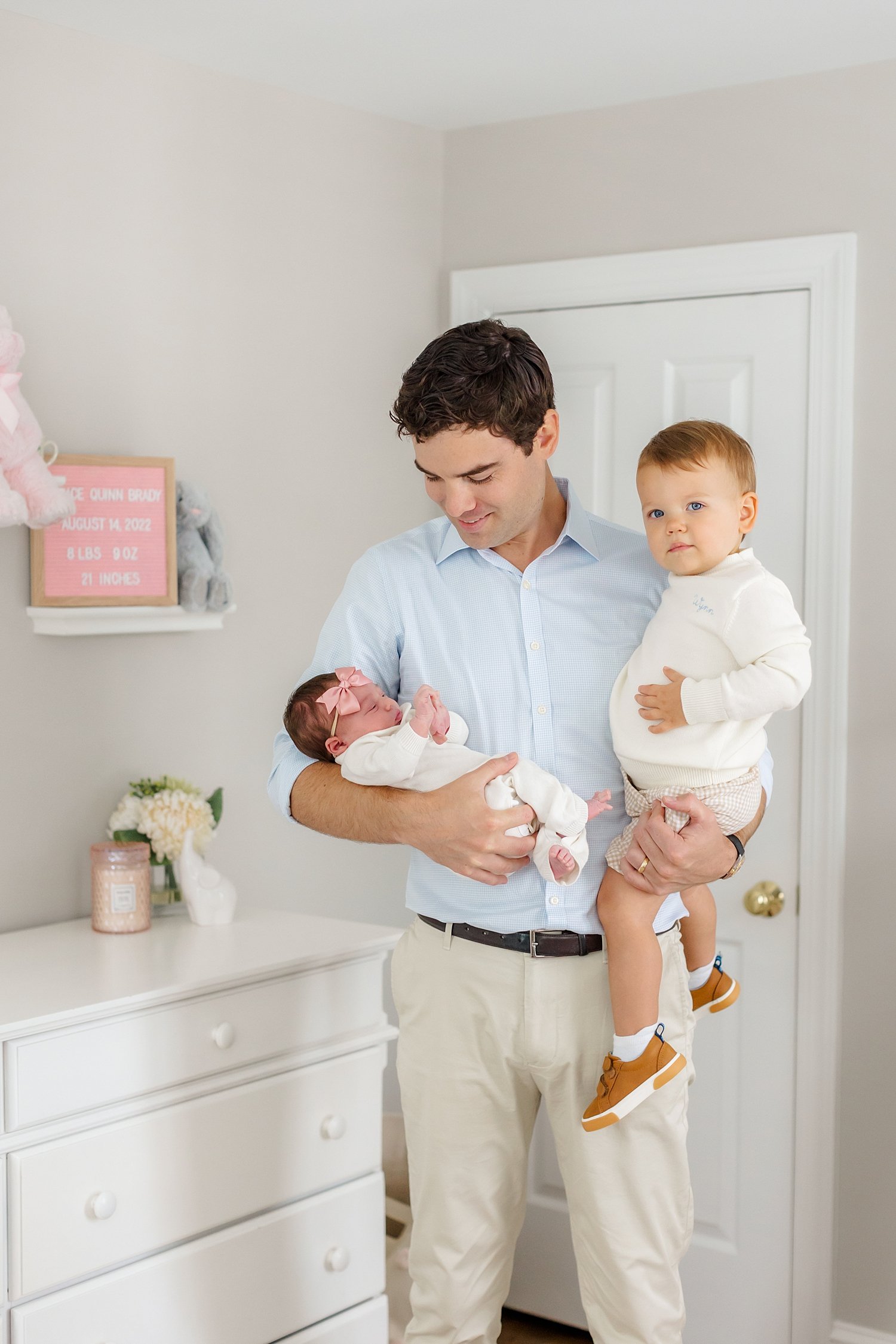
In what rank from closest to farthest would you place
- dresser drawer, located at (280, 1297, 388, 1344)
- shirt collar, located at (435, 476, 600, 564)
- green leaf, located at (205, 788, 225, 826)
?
shirt collar, located at (435, 476, 600, 564)
dresser drawer, located at (280, 1297, 388, 1344)
green leaf, located at (205, 788, 225, 826)

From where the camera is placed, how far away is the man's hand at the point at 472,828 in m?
1.57

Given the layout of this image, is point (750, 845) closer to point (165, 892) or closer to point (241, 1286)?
point (165, 892)

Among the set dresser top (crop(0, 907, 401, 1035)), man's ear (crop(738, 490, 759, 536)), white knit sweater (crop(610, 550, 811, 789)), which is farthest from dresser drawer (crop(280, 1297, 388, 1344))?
man's ear (crop(738, 490, 759, 536))

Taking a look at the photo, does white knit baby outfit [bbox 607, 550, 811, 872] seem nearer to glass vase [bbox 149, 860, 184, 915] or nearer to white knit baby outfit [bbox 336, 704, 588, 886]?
white knit baby outfit [bbox 336, 704, 588, 886]

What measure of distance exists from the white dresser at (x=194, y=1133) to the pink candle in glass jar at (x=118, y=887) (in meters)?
0.04

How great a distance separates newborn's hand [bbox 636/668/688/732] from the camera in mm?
1609

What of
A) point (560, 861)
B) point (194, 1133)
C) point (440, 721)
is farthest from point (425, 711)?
point (194, 1133)

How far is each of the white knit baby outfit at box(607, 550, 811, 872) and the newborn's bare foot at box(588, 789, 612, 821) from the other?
A: 0.08m

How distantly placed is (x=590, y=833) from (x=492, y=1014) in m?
0.28

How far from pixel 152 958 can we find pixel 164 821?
10.9 inches

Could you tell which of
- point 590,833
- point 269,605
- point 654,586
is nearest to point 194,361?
point 269,605

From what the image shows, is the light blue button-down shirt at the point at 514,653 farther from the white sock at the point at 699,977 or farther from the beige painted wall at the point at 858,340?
the beige painted wall at the point at 858,340

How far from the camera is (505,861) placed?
161cm

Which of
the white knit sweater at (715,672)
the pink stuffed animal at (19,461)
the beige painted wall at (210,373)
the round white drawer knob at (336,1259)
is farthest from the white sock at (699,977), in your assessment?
the pink stuffed animal at (19,461)
